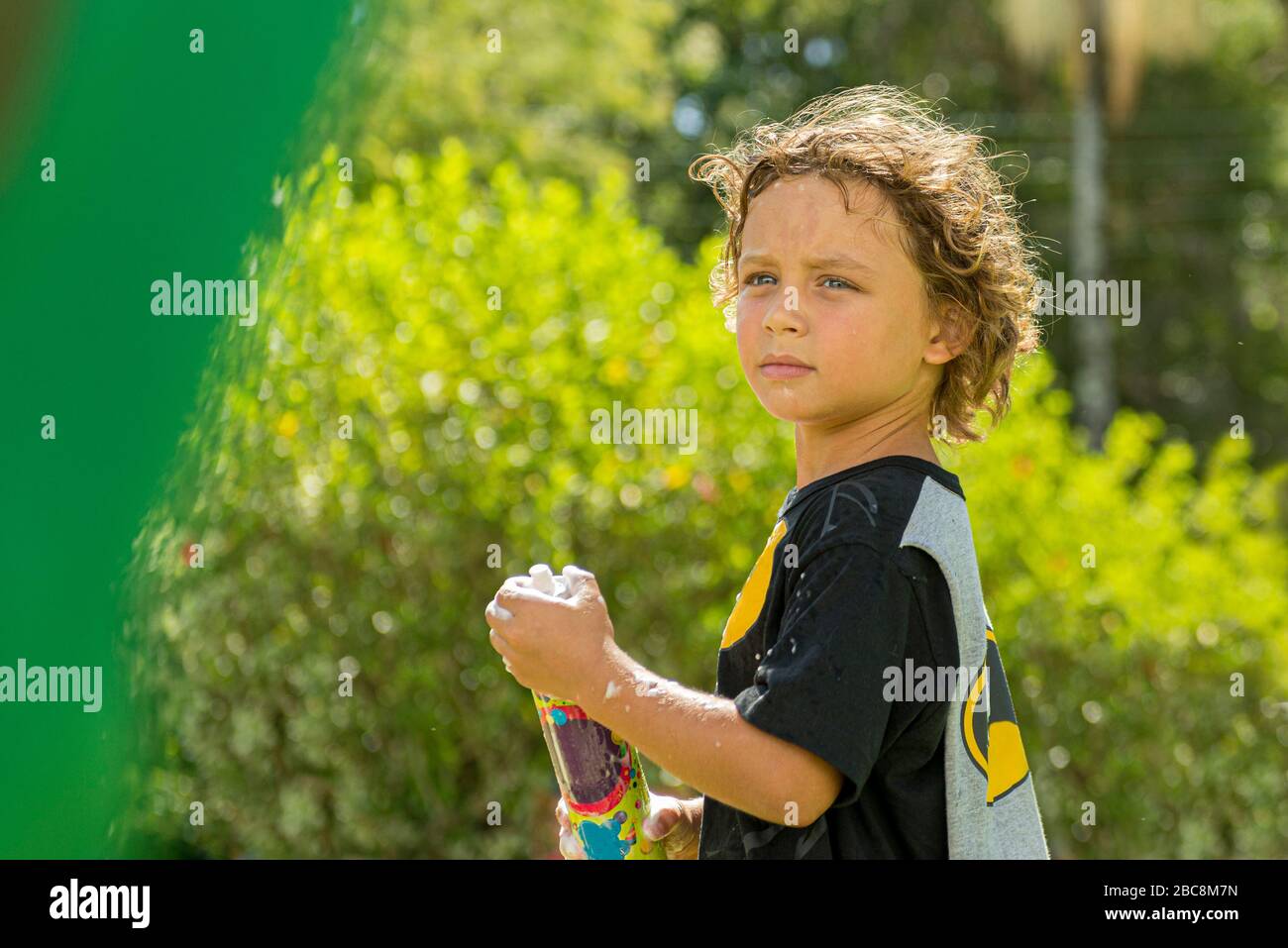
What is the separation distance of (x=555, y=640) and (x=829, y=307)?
0.56 meters

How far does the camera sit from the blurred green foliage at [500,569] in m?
4.23

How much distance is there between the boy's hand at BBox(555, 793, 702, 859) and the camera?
2.00 metres

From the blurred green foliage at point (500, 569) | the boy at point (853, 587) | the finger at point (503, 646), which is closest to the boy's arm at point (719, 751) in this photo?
the boy at point (853, 587)

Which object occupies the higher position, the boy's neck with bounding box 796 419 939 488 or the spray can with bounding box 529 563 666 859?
the boy's neck with bounding box 796 419 939 488

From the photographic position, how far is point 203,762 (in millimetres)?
4234

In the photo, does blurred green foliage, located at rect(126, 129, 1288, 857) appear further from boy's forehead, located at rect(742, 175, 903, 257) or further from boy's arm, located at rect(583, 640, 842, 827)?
boy's arm, located at rect(583, 640, 842, 827)

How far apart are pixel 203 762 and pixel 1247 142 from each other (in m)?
18.0

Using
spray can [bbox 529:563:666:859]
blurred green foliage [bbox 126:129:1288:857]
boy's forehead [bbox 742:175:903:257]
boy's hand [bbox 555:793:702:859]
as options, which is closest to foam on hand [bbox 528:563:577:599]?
spray can [bbox 529:563:666:859]

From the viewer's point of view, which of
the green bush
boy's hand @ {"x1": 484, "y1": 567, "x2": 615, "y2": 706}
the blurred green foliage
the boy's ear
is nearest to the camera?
boy's hand @ {"x1": 484, "y1": 567, "x2": 615, "y2": 706}

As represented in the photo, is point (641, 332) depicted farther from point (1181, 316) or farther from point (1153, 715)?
point (1181, 316)

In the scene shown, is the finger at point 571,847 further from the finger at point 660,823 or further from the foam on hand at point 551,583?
the foam on hand at point 551,583

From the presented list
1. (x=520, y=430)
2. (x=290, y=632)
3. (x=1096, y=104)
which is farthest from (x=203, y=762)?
(x=1096, y=104)

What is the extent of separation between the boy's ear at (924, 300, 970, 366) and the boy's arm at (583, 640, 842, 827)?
593 millimetres

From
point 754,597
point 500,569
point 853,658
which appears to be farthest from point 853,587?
point 500,569
